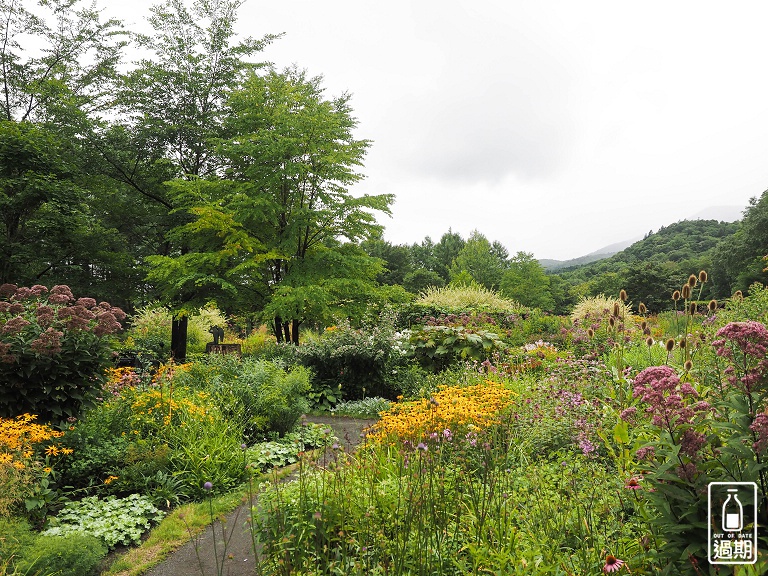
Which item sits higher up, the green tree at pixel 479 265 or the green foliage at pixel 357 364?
the green tree at pixel 479 265

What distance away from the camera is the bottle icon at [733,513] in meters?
Answer: 1.51

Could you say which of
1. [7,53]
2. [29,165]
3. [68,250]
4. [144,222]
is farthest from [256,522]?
[7,53]

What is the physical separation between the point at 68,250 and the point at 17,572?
32.2 ft

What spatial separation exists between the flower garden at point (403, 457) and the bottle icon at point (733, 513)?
0.07 m

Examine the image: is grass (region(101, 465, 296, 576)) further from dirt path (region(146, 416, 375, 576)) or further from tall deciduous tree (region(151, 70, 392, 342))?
tall deciduous tree (region(151, 70, 392, 342))

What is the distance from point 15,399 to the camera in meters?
4.09

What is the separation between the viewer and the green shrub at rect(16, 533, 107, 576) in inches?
104

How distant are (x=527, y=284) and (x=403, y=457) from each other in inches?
1297

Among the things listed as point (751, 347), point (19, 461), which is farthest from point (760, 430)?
point (19, 461)

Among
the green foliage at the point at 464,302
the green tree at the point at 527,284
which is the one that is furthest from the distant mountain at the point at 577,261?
the green foliage at the point at 464,302

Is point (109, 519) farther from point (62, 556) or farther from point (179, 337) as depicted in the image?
point (179, 337)

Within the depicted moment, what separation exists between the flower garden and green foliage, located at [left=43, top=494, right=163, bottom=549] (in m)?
0.02

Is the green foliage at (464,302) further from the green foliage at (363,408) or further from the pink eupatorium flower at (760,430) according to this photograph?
the pink eupatorium flower at (760,430)

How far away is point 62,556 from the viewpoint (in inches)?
107
